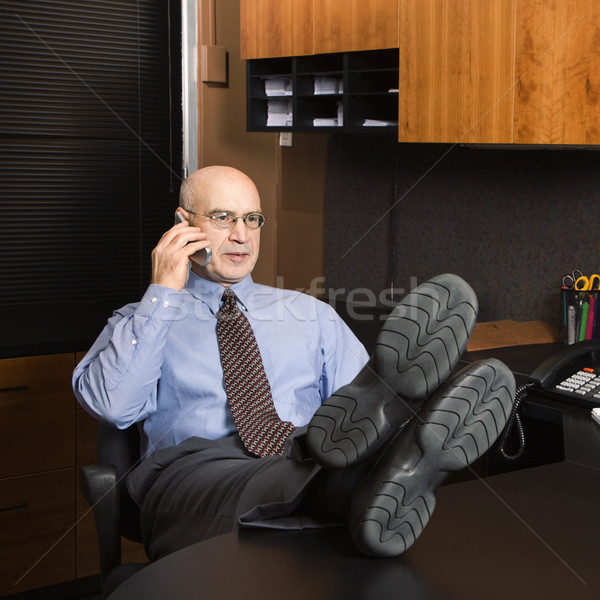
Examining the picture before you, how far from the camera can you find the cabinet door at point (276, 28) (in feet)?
6.89

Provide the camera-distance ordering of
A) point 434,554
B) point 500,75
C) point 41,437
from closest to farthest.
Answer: point 434,554 < point 500,75 < point 41,437

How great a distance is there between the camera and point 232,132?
2.84 meters

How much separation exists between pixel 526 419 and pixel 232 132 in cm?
163

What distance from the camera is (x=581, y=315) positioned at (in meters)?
1.81

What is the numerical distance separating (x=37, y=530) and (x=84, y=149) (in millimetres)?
1312

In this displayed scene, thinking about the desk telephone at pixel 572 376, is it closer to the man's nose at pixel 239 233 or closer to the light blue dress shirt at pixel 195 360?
the light blue dress shirt at pixel 195 360

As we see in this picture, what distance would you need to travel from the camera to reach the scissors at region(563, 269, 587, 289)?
1.92 m

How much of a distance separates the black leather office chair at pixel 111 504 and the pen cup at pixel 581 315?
1100 millimetres

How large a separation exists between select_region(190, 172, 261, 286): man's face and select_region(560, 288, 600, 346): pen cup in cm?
82

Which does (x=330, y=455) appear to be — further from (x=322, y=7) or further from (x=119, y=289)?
(x=119, y=289)

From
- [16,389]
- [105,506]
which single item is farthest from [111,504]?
[16,389]

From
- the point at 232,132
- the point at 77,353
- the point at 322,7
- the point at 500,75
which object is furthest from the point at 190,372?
the point at 232,132

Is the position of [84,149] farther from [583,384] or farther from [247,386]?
[583,384]

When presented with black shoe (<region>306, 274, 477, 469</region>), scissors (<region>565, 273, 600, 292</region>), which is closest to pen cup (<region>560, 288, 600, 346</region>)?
scissors (<region>565, 273, 600, 292</region>)
